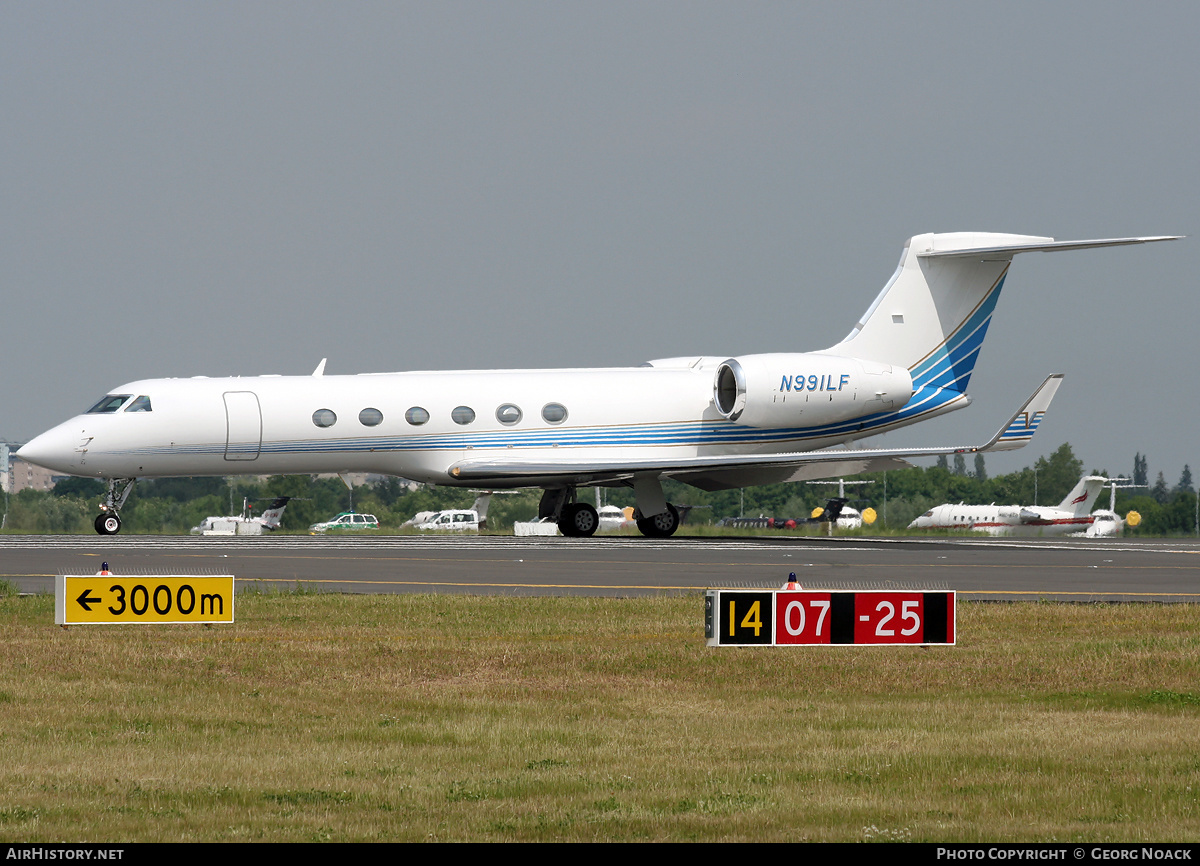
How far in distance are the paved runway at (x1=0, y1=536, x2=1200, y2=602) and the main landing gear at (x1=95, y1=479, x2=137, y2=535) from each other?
0.49 m

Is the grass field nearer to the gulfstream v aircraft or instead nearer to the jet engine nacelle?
the gulfstream v aircraft

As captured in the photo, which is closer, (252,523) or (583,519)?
(583,519)

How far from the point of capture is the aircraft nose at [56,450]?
99.0 feet

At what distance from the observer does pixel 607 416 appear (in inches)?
1303

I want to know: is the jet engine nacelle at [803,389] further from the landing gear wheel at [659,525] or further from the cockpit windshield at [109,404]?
the cockpit windshield at [109,404]

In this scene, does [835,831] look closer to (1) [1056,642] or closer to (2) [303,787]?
(2) [303,787]

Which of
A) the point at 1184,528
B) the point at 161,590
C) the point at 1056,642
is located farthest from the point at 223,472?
the point at 1184,528

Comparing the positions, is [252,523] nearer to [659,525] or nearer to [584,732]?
[659,525]

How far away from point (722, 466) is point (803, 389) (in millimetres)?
3447

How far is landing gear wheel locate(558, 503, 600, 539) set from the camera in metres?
34.5

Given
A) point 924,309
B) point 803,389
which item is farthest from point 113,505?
point 924,309

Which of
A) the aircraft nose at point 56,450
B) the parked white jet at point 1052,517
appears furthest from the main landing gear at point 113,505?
the parked white jet at point 1052,517

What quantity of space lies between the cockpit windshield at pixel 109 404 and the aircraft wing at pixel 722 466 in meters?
7.35
